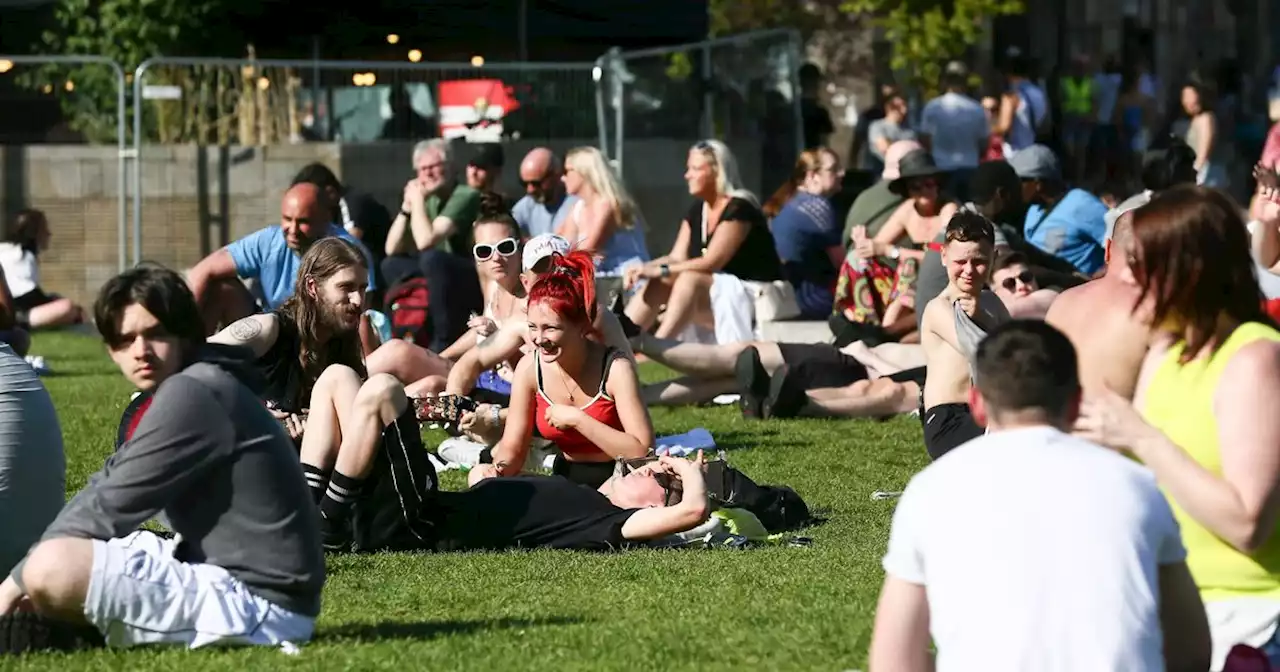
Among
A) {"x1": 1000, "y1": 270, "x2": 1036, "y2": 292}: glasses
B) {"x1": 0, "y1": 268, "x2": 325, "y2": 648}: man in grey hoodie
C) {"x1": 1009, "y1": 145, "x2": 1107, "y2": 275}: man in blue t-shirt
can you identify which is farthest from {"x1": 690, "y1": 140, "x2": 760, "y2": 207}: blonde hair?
{"x1": 0, "y1": 268, "x2": 325, "y2": 648}: man in grey hoodie

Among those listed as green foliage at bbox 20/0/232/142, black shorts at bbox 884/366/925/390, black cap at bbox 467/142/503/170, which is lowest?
black shorts at bbox 884/366/925/390

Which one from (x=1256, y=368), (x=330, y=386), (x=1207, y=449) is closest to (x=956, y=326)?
(x=330, y=386)

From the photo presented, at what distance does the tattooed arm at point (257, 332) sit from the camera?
812 cm

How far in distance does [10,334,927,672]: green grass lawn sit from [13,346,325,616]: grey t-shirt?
28 cm

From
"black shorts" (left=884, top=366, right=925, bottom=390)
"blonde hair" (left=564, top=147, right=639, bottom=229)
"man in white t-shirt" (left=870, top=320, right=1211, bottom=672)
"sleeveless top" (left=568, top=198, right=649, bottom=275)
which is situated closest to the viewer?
"man in white t-shirt" (left=870, top=320, right=1211, bottom=672)

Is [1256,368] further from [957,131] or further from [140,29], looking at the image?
[140,29]

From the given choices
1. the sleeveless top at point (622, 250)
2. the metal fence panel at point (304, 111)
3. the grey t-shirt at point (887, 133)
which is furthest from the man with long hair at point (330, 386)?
the grey t-shirt at point (887, 133)

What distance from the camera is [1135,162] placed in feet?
77.3

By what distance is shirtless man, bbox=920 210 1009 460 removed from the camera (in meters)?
9.01

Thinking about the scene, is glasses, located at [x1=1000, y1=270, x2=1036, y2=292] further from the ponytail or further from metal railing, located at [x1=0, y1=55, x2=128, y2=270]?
metal railing, located at [x1=0, y1=55, x2=128, y2=270]

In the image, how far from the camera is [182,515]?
A: 19.3 ft

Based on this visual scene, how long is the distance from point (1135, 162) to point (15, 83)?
38.1 feet

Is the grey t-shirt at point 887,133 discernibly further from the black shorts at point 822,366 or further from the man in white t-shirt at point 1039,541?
the man in white t-shirt at point 1039,541

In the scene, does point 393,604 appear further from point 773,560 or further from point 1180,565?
point 1180,565
